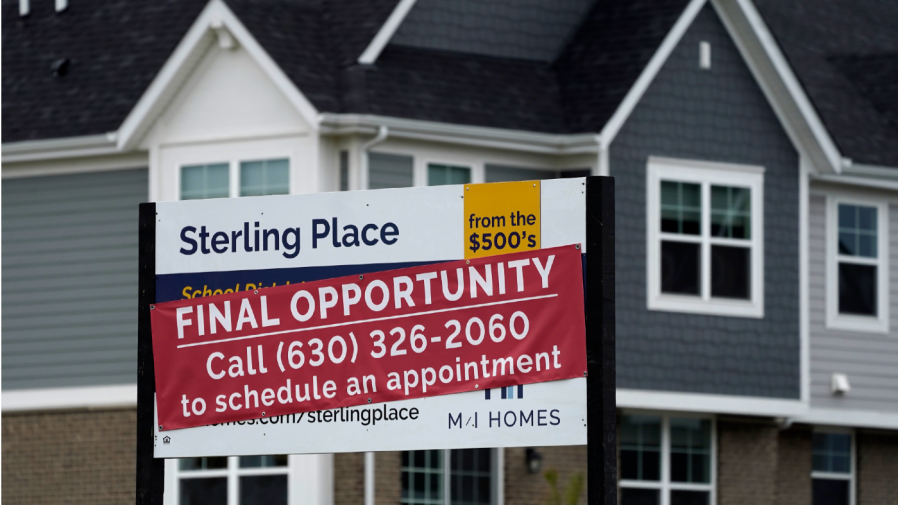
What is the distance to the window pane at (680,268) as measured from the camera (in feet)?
64.6

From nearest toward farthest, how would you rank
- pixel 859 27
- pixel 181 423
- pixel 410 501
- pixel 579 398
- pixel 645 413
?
pixel 579 398
pixel 181 423
pixel 410 501
pixel 645 413
pixel 859 27

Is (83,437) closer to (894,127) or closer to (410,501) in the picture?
(410,501)

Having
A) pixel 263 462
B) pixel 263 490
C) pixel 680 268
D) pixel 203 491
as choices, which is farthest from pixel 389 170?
pixel 203 491

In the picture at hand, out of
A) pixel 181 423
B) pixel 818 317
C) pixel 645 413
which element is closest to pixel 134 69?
pixel 645 413

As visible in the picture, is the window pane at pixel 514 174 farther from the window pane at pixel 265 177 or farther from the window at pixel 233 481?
the window at pixel 233 481

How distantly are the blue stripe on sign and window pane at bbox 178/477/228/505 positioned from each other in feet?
29.6

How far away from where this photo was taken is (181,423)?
10016 millimetres

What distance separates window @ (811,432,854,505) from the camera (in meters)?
21.9

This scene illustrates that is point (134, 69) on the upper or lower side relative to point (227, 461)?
upper

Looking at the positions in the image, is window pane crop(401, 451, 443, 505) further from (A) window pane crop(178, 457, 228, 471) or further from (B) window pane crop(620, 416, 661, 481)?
(B) window pane crop(620, 416, 661, 481)

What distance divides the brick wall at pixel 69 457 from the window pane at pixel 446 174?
455 cm

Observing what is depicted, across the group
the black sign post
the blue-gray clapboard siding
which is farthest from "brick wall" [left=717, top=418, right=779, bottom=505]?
the black sign post

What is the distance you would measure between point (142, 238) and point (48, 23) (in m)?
12.4

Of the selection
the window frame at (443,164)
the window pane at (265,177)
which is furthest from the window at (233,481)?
the window frame at (443,164)
